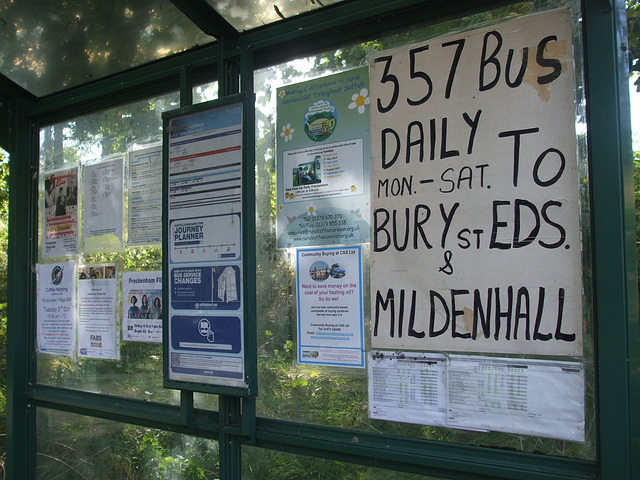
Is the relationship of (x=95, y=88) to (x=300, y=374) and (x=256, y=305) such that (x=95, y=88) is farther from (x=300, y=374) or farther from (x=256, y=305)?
(x=300, y=374)

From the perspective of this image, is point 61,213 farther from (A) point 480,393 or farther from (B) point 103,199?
(A) point 480,393

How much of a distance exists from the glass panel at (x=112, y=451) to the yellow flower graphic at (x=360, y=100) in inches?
71.6

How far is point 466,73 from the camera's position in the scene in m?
2.09

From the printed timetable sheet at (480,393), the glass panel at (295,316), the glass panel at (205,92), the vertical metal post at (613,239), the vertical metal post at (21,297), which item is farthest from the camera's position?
the vertical metal post at (21,297)

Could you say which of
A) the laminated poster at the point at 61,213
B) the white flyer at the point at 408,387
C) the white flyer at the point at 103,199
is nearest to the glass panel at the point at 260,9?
the white flyer at the point at 103,199

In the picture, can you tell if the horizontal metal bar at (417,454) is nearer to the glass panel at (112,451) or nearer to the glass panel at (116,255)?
the glass panel at (112,451)

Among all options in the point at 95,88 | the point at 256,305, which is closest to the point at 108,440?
the point at 256,305

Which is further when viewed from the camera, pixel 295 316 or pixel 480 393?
pixel 295 316

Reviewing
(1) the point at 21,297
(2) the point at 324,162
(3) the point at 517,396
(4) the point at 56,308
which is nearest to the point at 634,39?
(2) the point at 324,162

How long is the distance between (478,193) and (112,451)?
2.55 meters

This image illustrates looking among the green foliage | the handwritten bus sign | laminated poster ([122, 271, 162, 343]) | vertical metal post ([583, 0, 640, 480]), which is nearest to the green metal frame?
vertical metal post ([583, 0, 640, 480])

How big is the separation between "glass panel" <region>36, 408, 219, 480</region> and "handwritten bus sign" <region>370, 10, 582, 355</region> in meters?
1.29

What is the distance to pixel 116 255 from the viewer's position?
3100 mm

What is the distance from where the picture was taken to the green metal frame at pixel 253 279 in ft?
5.83
